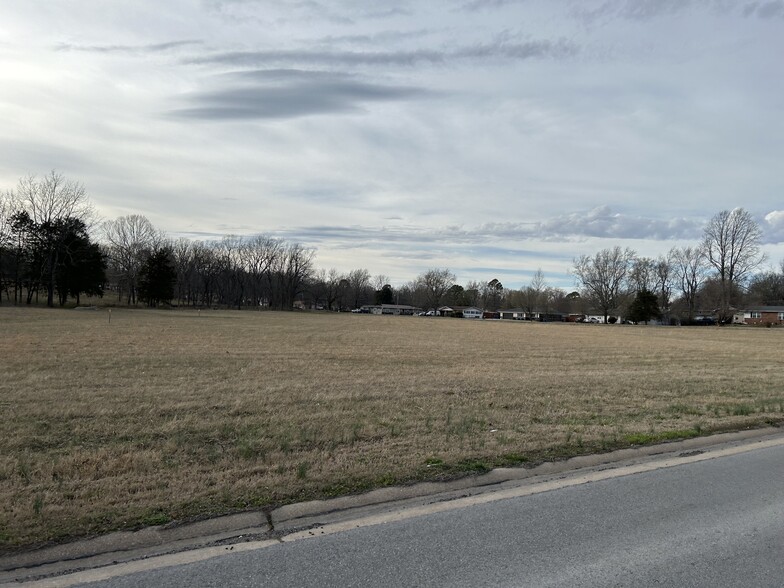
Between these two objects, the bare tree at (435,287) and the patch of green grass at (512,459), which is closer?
the patch of green grass at (512,459)

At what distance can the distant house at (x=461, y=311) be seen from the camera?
506ft

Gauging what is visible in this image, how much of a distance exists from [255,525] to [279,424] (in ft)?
11.6

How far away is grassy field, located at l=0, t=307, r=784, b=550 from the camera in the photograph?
15.7ft

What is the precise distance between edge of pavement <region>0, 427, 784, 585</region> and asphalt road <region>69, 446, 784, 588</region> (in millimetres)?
263

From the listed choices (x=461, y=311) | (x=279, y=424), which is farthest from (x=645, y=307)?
(x=279, y=424)

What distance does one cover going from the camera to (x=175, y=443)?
21.4ft

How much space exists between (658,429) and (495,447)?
2.84 metres

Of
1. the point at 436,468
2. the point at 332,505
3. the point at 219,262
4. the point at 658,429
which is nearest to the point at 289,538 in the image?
the point at 332,505

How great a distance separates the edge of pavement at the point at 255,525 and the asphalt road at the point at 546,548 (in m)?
Result: 0.26

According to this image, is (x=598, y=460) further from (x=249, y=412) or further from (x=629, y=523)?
(x=249, y=412)

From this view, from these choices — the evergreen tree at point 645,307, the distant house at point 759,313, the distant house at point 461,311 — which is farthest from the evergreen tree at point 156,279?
the distant house at point 759,313

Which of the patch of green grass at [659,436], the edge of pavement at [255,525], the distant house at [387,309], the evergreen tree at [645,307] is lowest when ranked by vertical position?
the edge of pavement at [255,525]

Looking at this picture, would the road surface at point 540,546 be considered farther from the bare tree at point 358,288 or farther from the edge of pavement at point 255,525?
the bare tree at point 358,288

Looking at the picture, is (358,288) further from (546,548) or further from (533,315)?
(546,548)
